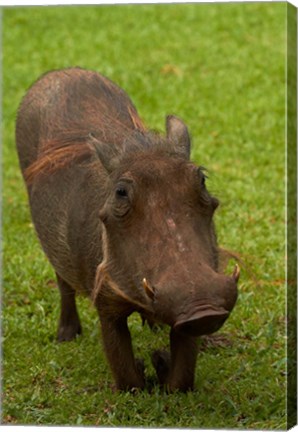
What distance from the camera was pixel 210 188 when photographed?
4914mm

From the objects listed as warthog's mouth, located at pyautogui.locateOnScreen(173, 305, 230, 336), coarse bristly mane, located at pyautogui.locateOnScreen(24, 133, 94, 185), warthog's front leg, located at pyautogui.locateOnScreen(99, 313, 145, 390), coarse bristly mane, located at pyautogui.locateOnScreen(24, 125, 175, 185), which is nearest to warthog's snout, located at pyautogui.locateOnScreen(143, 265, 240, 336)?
warthog's mouth, located at pyautogui.locateOnScreen(173, 305, 230, 336)

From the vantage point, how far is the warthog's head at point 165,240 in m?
4.00

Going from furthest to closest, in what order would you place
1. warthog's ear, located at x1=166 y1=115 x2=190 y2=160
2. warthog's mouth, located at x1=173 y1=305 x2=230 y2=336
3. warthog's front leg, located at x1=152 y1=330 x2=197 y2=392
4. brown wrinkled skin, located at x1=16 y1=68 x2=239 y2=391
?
1. warthog's front leg, located at x1=152 y1=330 x2=197 y2=392
2. warthog's ear, located at x1=166 y1=115 x2=190 y2=160
3. brown wrinkled skin, located at x1=16 y1=68 x2=239 y2=391
4. warthog's mouth, located at x1=173 y1=305 x2=230 y2=336

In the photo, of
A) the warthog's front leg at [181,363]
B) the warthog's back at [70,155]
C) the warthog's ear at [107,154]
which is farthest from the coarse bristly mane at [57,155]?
the warthog's front leg at [181,363]

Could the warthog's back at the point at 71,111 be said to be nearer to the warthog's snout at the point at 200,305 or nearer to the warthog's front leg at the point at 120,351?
the warthog's front leg at the point at 120,351

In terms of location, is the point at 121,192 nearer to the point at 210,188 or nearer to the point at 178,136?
the point at 178,136

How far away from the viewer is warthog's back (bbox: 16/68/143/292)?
507 cm

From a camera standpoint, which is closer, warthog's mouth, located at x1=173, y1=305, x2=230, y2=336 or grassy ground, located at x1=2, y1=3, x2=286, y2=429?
warthog's mouth, located at x1=173, y1=305, x2=230, y2=336

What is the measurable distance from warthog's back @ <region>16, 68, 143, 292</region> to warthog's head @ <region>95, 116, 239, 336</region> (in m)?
0.37

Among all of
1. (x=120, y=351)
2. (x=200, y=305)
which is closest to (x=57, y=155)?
(x=120, y=351)

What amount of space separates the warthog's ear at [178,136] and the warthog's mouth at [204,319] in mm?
783

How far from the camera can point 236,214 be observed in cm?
712

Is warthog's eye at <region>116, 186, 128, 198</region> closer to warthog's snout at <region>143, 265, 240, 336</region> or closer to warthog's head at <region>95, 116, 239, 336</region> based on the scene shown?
warthog's head at <region>95, 116, 239, 336</region>

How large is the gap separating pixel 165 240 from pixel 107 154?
620mm
